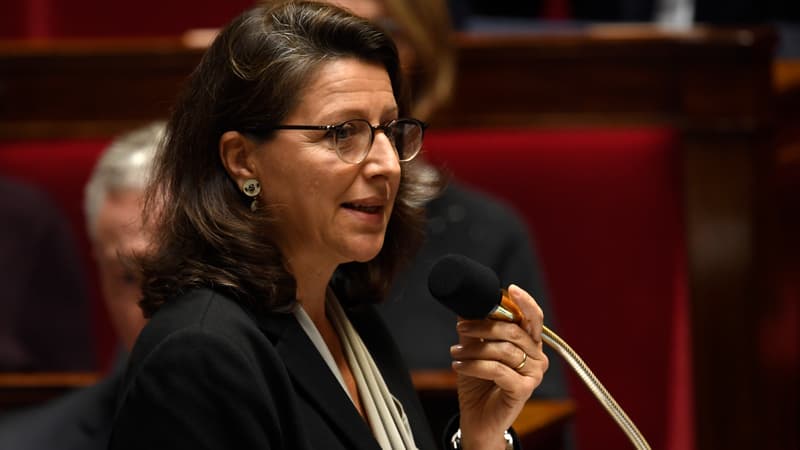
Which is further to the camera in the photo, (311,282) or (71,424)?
(71,424)

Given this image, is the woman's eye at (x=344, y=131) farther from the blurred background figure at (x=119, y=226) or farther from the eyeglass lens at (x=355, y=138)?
the blurred background figure at (x=119, y=226)

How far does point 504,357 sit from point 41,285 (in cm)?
87

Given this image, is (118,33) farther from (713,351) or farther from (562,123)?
(713,351)

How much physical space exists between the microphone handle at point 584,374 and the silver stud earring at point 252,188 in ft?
0.42

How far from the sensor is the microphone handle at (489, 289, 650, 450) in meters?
0.60

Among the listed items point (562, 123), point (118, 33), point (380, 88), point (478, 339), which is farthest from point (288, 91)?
point (118, 33)

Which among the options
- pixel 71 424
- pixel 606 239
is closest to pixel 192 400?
pixel 71 424

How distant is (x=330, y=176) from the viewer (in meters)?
0.62

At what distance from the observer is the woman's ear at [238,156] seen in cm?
63

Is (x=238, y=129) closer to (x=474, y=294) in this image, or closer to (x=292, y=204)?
(x=292, y=204)

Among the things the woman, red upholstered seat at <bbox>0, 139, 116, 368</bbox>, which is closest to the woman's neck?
the woman

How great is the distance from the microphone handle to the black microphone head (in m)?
0.02

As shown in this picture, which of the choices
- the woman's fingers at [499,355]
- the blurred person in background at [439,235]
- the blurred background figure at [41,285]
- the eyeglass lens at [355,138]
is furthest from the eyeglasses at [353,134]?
the blurred background figure at [41,285]

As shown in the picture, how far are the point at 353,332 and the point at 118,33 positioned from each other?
103cm
